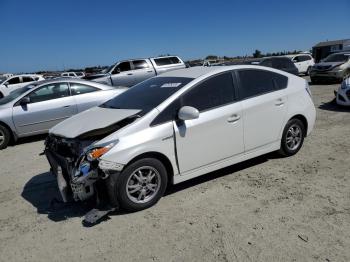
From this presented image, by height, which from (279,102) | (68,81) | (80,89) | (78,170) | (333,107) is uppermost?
(68,81)

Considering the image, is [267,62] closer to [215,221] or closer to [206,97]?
[206,97]

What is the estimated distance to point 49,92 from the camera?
27.8 feet

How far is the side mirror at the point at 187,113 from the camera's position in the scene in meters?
4.03

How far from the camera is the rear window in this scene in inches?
689

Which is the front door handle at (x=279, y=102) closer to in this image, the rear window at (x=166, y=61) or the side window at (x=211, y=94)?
the side window at (x=211, y=94)

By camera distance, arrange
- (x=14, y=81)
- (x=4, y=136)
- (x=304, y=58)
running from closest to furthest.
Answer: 1. (x=4, y=136)
2. (x=14, y=81)
3. (x=304, y=58)

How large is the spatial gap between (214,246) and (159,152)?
Answer: 128 centimetres

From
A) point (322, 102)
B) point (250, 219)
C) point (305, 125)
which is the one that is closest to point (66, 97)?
point (305, 125)

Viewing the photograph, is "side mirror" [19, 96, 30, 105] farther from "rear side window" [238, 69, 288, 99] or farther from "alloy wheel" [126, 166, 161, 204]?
"rear side window" [238, 69, 288, 99]

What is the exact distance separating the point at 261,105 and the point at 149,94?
1.64 meters

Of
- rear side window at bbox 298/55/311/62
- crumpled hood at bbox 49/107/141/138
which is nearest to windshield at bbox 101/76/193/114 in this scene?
crumpled hood at bbox 49/107/141/138

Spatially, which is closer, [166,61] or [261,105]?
[261,105]

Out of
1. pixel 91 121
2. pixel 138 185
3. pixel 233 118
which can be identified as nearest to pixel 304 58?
pixel 233 118

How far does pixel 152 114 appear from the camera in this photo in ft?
13.4
